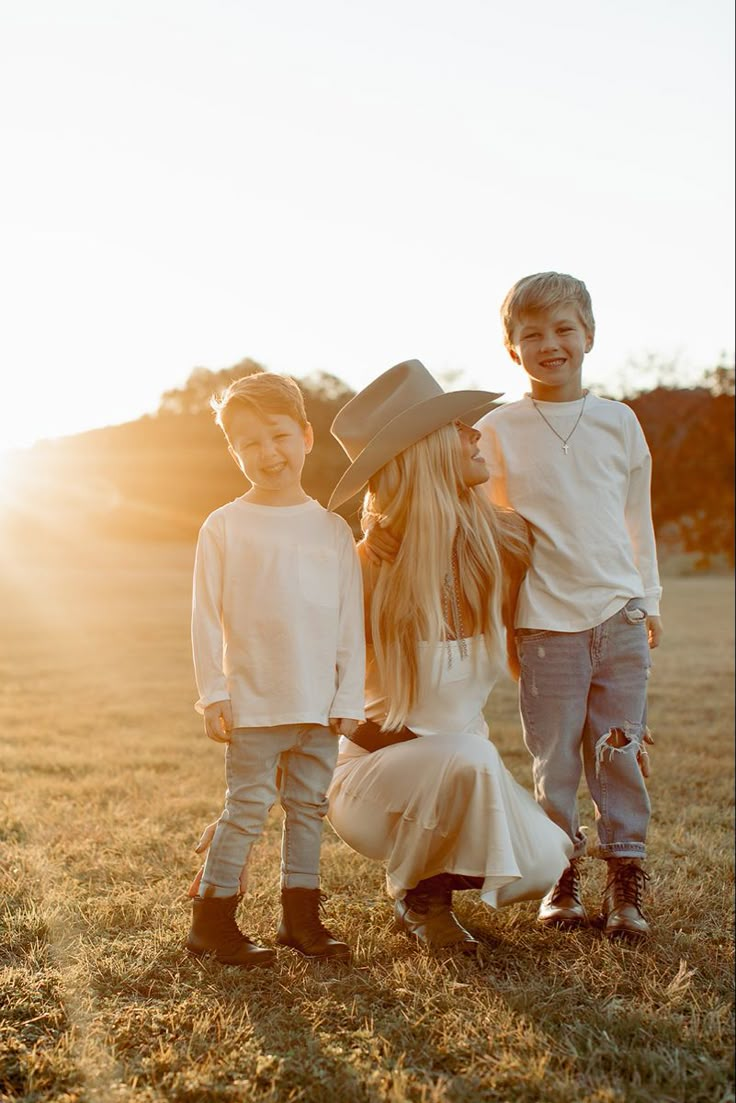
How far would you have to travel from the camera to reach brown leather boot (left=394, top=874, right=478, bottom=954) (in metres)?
3.08

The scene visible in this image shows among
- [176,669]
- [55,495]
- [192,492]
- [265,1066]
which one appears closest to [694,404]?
[192,492]

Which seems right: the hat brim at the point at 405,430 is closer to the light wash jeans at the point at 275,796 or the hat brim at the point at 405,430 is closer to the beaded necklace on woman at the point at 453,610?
the beaded necklace on woman at the point at 453,610

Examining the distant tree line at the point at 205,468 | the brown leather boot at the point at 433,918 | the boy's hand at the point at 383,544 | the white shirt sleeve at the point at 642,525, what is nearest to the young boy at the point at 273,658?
the boy's hand at the point at 383,544

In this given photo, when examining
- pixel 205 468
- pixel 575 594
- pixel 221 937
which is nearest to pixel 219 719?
pixel 221 937

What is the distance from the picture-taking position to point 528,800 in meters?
3.17

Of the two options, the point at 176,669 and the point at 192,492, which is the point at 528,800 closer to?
the point at 176,669

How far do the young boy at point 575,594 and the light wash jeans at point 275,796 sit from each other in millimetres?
726

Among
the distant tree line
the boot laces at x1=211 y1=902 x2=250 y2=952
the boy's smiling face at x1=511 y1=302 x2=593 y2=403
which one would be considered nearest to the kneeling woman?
the boy's smiling face at x1=511 y1=302 x2=593 y2=403

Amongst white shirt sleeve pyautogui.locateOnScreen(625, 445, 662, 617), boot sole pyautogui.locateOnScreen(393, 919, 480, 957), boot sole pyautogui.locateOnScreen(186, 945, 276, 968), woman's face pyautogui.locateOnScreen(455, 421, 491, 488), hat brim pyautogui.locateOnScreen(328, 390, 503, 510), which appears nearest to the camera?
boot sole pyautogui.locateOnScreen(186, 945, 276, 968)

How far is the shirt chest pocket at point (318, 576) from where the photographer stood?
10.2 ft

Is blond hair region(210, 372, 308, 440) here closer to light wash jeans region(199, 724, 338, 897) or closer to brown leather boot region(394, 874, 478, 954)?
light wash jeans region(199, 724, 338, 897)

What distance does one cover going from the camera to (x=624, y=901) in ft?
10.8

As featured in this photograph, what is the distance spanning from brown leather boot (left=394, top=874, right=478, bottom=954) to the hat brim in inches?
45.2

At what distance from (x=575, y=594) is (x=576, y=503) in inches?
11.1
